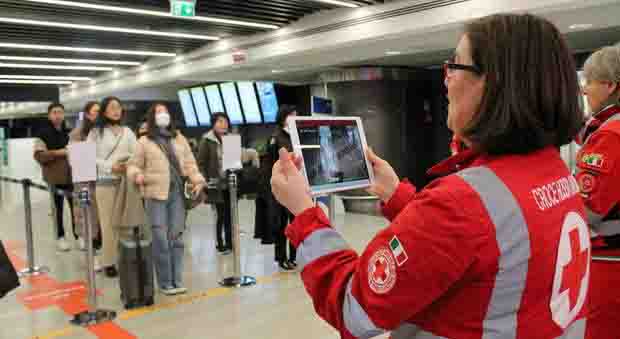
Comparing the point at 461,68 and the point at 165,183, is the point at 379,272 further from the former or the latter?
the point at 165,183

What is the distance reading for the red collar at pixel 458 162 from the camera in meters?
0.94

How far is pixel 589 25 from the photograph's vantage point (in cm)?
604

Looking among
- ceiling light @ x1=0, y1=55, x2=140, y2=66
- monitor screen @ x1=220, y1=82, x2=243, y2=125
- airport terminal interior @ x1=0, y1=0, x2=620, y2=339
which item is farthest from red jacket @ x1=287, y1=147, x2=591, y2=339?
monitor screen @ x1=220, y1=82, x2=243, y2=125

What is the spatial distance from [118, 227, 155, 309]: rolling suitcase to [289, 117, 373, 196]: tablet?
3.04 metres

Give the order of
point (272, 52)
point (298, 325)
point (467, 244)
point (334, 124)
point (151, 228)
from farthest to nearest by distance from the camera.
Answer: point (272, 52) < point (151, 228) < point (298, 325) < point (334, 124) < point (467, 244)

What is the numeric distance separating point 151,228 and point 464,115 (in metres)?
3.80

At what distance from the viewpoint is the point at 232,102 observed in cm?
1284

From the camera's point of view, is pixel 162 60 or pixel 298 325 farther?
pixel 162 60

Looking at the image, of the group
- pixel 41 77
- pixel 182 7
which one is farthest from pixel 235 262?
pixel 41 77

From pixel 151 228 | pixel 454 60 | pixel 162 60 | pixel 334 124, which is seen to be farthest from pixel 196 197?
pixel 162 60

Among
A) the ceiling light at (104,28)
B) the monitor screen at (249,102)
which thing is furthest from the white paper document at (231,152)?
the monitor screen at (249,102)

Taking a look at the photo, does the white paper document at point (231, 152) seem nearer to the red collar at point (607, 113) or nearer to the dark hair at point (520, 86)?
the red collar at point (607, 113)

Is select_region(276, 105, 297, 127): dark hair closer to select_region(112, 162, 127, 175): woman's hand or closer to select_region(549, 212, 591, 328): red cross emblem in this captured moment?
select_region(112, 162, 127, 175): woman's hand

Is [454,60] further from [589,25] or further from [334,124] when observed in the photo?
[589,25]
